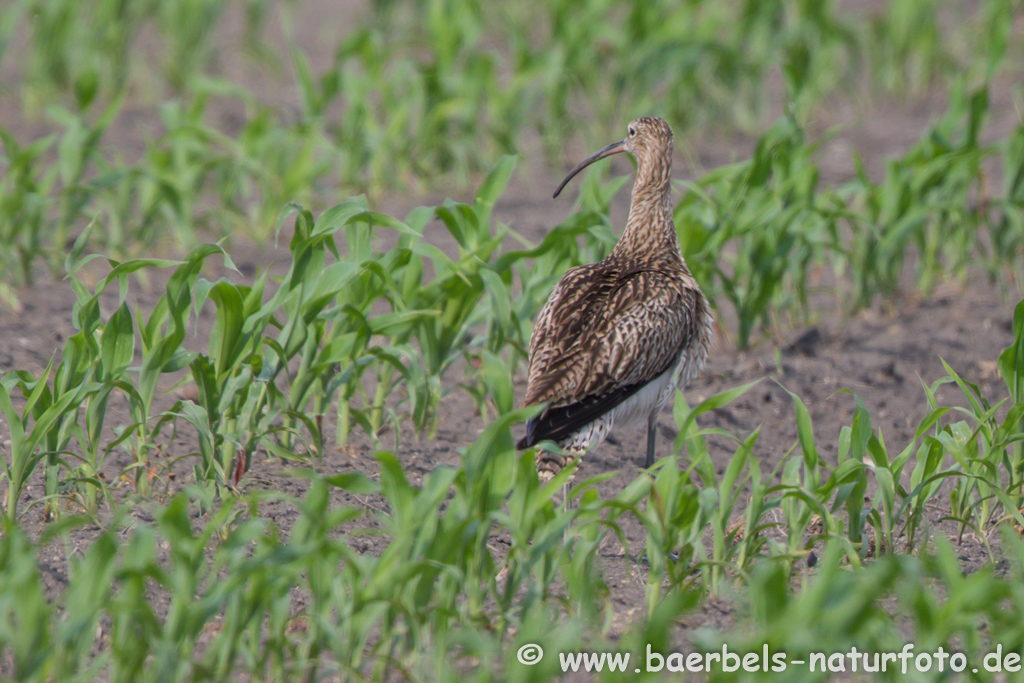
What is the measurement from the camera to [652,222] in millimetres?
5176

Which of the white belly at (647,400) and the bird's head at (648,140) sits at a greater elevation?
the bird's head at (648,140)

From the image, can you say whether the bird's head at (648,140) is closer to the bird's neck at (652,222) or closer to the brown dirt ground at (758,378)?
the bird's neck at (652,222)

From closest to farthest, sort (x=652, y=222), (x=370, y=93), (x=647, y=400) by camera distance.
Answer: (x=647, y=400) → (x=652, y=222) → (x=370, y=93)

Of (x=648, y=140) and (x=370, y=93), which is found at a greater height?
(x=370, y=93)

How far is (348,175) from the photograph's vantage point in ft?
24.2

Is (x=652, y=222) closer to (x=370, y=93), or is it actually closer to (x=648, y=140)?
(x=648, y=140)

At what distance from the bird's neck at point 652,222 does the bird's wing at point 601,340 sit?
25 centimetres

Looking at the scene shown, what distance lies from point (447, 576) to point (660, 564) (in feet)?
2.22

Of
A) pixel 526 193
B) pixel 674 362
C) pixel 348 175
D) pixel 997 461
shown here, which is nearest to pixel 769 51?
pixel 526 193

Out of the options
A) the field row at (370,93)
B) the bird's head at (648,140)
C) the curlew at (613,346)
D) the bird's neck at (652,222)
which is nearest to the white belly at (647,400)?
the curlew at (613,346)

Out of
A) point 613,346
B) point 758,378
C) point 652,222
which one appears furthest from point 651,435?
point 758,378

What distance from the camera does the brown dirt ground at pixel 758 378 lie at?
14.0ft

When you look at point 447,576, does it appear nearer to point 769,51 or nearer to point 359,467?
point 359,467

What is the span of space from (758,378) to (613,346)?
61.0 inches
